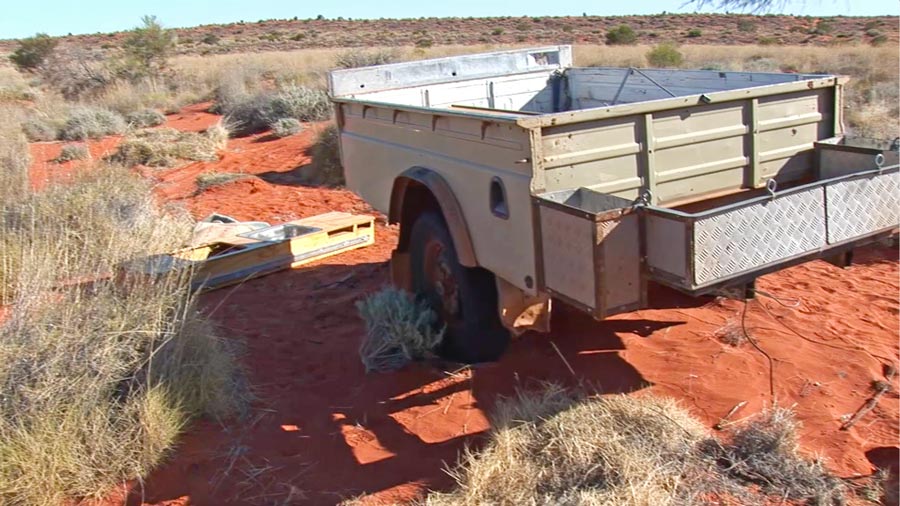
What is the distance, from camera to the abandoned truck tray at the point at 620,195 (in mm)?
3385

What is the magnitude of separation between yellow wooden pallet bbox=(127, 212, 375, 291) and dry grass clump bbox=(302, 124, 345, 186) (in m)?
2.99

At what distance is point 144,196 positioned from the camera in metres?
8.45

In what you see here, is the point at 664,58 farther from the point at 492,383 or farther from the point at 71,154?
the point at 492,383

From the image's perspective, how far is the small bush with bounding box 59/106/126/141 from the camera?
16.9 metres

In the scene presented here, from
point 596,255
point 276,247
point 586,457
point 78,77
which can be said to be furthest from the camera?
point 78,77

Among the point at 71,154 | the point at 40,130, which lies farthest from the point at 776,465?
the point at 40,130

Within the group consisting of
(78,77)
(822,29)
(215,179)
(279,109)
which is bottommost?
(822,29)

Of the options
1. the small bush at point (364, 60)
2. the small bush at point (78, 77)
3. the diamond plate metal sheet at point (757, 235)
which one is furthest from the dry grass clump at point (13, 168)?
the small bush at point (78, 77)

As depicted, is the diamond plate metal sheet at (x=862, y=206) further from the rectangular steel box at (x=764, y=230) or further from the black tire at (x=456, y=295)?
the black tire at (x=456, y=295)

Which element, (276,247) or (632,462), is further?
(276,247)

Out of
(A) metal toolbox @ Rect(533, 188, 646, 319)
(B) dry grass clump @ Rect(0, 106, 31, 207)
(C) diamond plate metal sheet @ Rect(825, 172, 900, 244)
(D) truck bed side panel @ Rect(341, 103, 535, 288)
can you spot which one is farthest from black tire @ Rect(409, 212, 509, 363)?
(B) dry grass clump @ Rect(0, 106, 31, 207)

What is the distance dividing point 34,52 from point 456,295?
2991 centimetres

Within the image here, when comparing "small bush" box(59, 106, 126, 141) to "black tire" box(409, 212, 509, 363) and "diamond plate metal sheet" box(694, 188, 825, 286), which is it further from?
"diamond plate metal sheet" box(694, 188, 825, 286)

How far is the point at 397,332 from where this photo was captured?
4.93 m
